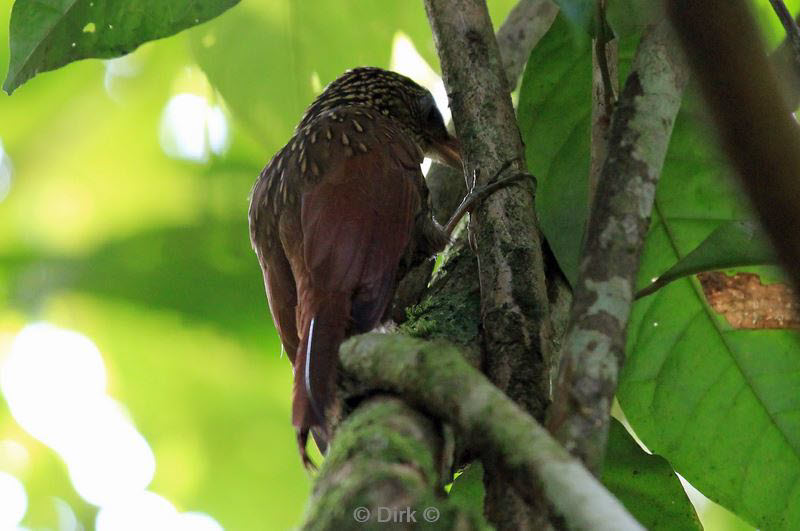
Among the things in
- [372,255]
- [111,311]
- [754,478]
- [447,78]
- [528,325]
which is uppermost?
[111,311]

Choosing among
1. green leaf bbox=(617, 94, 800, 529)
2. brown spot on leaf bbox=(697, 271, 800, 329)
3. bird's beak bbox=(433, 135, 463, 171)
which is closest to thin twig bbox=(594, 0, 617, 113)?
green leaf bbox=(617, 94, 800, 529)

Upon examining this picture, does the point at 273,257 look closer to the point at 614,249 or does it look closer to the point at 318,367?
the point at 318,367

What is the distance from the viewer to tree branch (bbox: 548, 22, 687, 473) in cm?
146

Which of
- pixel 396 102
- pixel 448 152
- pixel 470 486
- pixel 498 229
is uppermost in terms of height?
pixel 396 102

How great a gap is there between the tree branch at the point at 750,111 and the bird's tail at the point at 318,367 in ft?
4.00

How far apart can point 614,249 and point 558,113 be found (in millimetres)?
891

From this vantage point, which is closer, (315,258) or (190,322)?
(315,258)

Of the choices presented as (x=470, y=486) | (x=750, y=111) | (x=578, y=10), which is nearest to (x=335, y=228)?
(x=470, y=486)

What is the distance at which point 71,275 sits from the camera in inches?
176

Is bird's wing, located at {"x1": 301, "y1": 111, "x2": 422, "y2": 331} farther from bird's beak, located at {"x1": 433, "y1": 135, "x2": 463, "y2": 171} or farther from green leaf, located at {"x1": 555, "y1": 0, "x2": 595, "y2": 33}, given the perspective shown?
green leaf, located at {"x1": 555, "y1": 0, "x2": 595, "y2": 33}

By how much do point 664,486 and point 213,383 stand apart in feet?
9.57

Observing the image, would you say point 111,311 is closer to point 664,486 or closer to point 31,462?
point 31,462

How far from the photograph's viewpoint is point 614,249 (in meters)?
1.61

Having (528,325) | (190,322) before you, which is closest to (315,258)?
(528,325)
